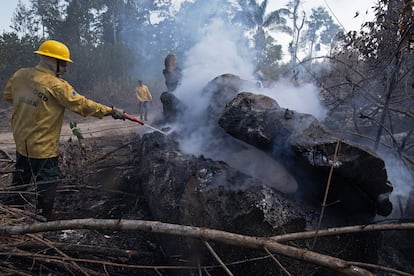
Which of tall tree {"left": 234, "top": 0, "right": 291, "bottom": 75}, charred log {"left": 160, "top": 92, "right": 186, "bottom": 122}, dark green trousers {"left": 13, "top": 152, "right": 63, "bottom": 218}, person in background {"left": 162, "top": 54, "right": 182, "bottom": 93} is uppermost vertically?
tall tree {"left": 234, "top": 0, "right": 291, "bottom": 75}

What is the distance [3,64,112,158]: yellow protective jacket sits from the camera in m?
3.25

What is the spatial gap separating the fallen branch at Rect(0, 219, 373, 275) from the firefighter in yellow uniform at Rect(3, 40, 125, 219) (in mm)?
1390

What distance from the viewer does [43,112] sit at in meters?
3.26

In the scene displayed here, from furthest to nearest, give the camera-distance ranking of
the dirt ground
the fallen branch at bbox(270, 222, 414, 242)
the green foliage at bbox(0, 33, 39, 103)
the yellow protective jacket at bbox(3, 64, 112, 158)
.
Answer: the green foliage at bbox(0, 33, 39, 103), the yellow protective jacket at bbox(3, 64, 112, 158), the dirt ground, the fallen branch at bbox(270, 222, 414, 242)

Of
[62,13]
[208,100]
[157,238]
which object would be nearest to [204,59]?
[208,100]

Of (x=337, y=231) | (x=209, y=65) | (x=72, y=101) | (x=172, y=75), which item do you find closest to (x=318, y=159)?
(x=337, y=231)

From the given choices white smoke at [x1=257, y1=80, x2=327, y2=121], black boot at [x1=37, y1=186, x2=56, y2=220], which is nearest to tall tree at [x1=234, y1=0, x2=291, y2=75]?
white smoke at [x1=257, y1=80, x2=327, y2=121]

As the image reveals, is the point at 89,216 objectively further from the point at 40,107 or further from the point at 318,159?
the point at 318,159

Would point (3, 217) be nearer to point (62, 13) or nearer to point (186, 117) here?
point (186, 117)

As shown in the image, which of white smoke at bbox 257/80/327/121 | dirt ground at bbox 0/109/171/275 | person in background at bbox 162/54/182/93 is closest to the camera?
dirt ground at bbox 0/109/171/275

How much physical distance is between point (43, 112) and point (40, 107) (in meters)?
0.06

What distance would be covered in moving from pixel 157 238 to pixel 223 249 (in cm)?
93

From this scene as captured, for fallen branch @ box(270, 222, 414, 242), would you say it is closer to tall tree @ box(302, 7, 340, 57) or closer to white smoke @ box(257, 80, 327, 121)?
white smoke @ box(257, 80, 327, 121)

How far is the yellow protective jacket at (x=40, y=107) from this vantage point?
3.25 m
